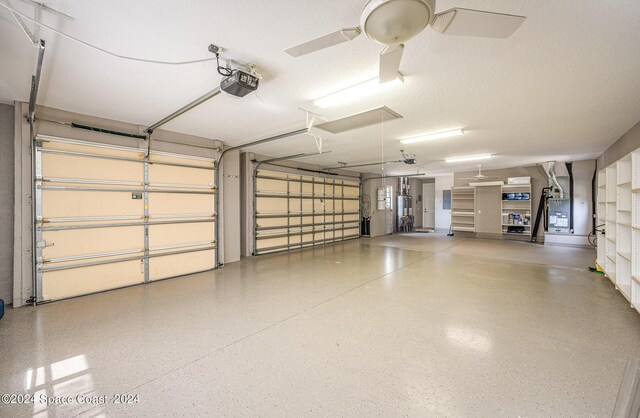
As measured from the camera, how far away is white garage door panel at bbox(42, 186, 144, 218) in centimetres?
362

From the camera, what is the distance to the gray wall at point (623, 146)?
4.27 meters

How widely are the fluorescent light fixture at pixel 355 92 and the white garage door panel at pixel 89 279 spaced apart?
4.15 meters

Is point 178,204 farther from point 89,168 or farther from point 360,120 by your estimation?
point 360,120

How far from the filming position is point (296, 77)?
8.95 feet

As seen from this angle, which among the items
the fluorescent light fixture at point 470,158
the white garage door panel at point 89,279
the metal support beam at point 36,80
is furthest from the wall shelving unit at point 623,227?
the white garage door panel at point 89,279

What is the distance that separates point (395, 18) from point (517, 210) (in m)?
10.7

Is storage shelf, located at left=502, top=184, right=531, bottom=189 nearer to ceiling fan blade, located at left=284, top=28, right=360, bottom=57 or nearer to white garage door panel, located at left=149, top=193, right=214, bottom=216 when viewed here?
white garage door panel, located at left=149, top=193, right=214, bottom=216

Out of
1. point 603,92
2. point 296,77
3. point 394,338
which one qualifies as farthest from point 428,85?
point 394,338

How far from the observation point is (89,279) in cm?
392

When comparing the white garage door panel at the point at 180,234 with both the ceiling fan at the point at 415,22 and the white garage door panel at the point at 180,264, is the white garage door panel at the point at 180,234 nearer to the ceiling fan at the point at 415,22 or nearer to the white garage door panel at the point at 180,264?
the white garage door panel at the point at 180,264

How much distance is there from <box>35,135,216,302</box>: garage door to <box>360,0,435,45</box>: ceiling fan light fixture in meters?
4.53

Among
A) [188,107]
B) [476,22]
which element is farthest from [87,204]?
[476,22]

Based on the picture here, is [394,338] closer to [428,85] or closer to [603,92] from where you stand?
[428,85]

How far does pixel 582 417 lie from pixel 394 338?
1.33 m
